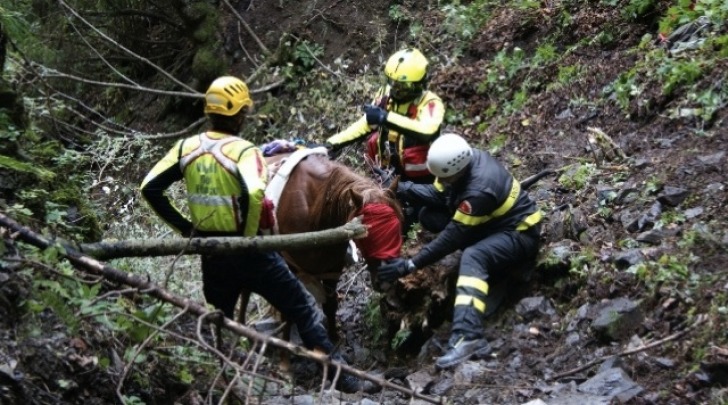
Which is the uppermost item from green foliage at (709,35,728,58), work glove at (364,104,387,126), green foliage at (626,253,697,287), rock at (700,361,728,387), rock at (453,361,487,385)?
green foliage at (709,35,728,58)

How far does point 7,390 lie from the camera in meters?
3.39

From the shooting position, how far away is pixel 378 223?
20.1 ft

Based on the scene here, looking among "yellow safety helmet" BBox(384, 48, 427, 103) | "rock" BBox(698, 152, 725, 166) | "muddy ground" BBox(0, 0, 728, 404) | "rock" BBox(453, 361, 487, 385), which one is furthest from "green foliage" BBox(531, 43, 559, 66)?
"rock" BBox(453, 361, 487, 385)

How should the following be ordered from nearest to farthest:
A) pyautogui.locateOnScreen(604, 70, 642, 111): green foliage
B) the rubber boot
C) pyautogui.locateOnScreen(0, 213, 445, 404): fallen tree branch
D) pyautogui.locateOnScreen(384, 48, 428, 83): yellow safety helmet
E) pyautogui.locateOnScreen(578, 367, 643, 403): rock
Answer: pyautogui.locateOnScreen(0, 213, 445, 404): fallen tree branch → pyautogui.locateOnScreen(578, 367, 643, 403): rock → the rubber boot → pyautogui.locateOnScreen(384, 48, 428, 83): yellow safety helmet → pyautogui.locateOnScreen(604, 70, 642, 111): green foliage

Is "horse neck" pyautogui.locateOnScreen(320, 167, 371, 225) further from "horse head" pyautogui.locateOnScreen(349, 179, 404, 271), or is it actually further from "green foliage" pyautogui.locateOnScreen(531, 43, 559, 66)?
"green foliage" pyautogui.locateOnScreen(531, 43, 559, 66)

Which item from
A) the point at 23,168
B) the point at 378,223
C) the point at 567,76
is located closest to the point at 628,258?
the point at 378,223

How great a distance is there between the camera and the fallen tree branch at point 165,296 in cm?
369

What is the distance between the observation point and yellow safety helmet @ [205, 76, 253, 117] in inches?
202

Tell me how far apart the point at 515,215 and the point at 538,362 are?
1244 mm

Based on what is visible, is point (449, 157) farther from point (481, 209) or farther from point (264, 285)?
point (264, 285)

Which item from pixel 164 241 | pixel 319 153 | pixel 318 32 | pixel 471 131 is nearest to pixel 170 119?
pixel 318 32

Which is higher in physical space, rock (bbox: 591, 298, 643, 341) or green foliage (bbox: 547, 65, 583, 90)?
green foliage (bbox: 547, 65, 583, 90)

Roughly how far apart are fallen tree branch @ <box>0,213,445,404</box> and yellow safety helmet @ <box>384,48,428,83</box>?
12.7ft

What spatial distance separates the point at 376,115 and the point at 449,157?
128 cm
